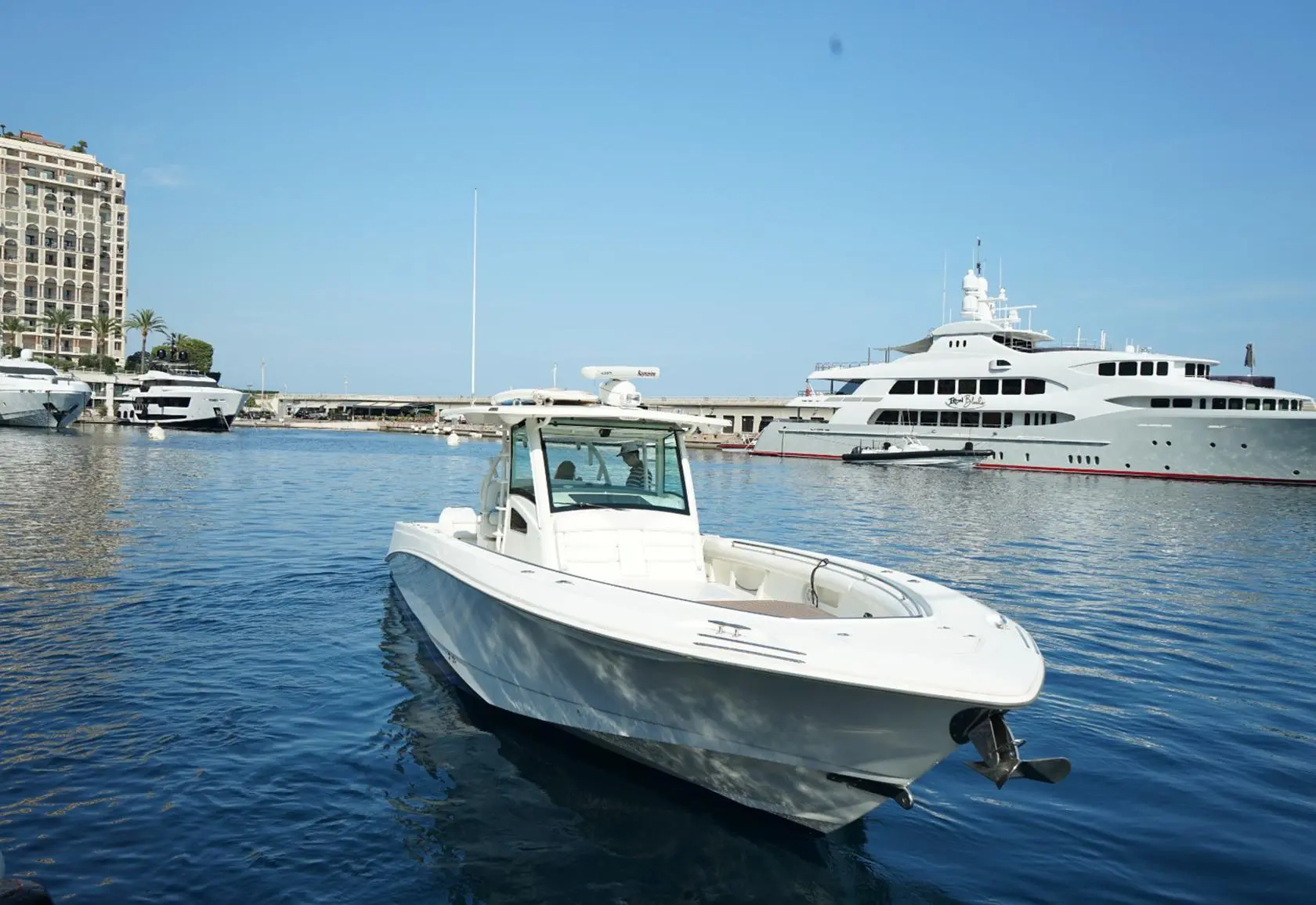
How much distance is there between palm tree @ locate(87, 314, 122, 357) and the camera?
118 meters

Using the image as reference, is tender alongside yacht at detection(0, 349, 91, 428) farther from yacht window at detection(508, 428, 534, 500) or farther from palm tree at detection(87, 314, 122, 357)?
yacht window at detection(508, 428, 534, 500)

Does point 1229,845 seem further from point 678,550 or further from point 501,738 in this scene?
point 501,738

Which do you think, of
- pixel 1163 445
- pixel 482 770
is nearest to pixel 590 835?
pixel 482 770

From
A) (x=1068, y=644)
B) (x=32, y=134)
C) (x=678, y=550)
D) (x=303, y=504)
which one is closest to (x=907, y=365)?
(x=303, y=504)

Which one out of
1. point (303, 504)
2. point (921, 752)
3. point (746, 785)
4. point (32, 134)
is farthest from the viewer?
point (32, 134)

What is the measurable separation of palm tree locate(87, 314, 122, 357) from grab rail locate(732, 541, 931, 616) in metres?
130

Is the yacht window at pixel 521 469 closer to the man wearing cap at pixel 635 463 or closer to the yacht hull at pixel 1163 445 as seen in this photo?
the man wearing cap at pixel 635 463

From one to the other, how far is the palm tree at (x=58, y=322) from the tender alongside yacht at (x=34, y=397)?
4468 cm

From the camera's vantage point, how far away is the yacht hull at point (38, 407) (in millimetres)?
71250

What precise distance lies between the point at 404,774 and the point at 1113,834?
5.36 metres

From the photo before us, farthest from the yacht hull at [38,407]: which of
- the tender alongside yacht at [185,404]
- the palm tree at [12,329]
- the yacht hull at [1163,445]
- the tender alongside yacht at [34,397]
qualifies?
the yacht hull at [1163,445]

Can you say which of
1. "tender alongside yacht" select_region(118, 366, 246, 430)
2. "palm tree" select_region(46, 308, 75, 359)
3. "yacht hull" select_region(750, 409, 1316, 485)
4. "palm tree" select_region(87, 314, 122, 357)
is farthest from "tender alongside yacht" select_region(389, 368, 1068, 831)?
"palm tree" select_region(87, 314, 122, 357)

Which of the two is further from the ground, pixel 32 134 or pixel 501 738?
pixel 32 134

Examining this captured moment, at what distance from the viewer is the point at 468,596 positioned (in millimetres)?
8281
